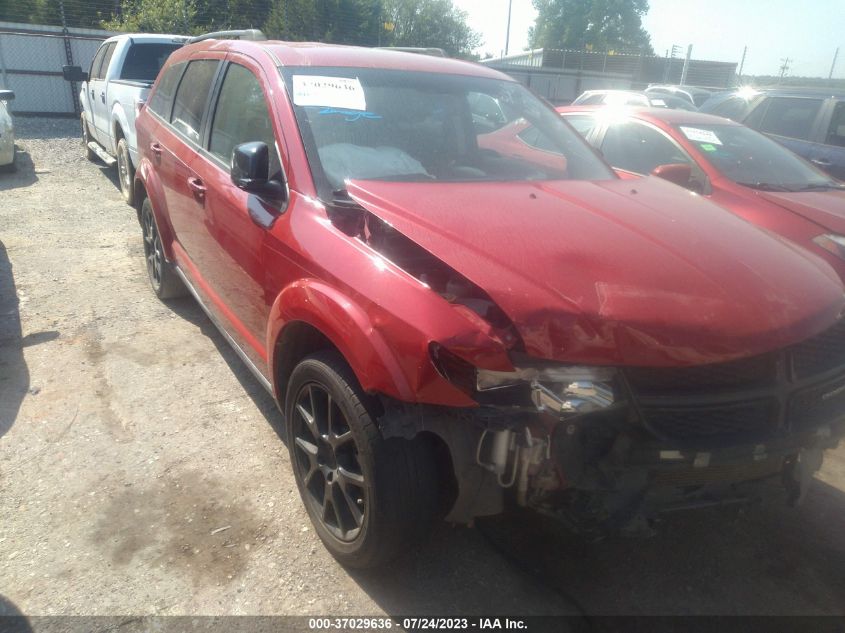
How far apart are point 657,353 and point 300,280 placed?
1312 millimetres

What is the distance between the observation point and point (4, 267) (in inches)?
214

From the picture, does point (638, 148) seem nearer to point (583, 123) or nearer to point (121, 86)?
point (583, 123)

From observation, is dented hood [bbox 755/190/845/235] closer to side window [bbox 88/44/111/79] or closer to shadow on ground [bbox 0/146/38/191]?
side window [bbox 88/44/111/79]

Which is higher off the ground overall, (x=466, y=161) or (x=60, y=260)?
(x=466, y=161)

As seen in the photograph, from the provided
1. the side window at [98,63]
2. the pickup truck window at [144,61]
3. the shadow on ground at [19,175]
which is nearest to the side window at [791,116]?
the pickup truck window at [144,61]

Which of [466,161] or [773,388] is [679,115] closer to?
[466,161]

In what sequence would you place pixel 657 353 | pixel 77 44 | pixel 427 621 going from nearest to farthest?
pixel 657 353, pixel 427 621, pixel 77 44

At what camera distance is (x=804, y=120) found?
24.1 ft

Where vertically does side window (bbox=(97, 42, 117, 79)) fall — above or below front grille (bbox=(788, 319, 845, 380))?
above

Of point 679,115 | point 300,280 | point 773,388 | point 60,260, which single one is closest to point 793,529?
point 773,388

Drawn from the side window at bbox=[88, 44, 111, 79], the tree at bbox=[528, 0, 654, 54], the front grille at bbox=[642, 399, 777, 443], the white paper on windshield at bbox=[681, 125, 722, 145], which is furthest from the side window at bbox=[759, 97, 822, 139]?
the tree at bbox=[528, 0, 654, 54]

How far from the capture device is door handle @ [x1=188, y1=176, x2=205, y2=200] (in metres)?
3.47

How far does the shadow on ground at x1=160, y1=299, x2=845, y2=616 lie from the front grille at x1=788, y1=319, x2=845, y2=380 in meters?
0.53

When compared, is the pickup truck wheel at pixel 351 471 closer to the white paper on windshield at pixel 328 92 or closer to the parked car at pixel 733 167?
the white paper on windshield at pixel 328 92
